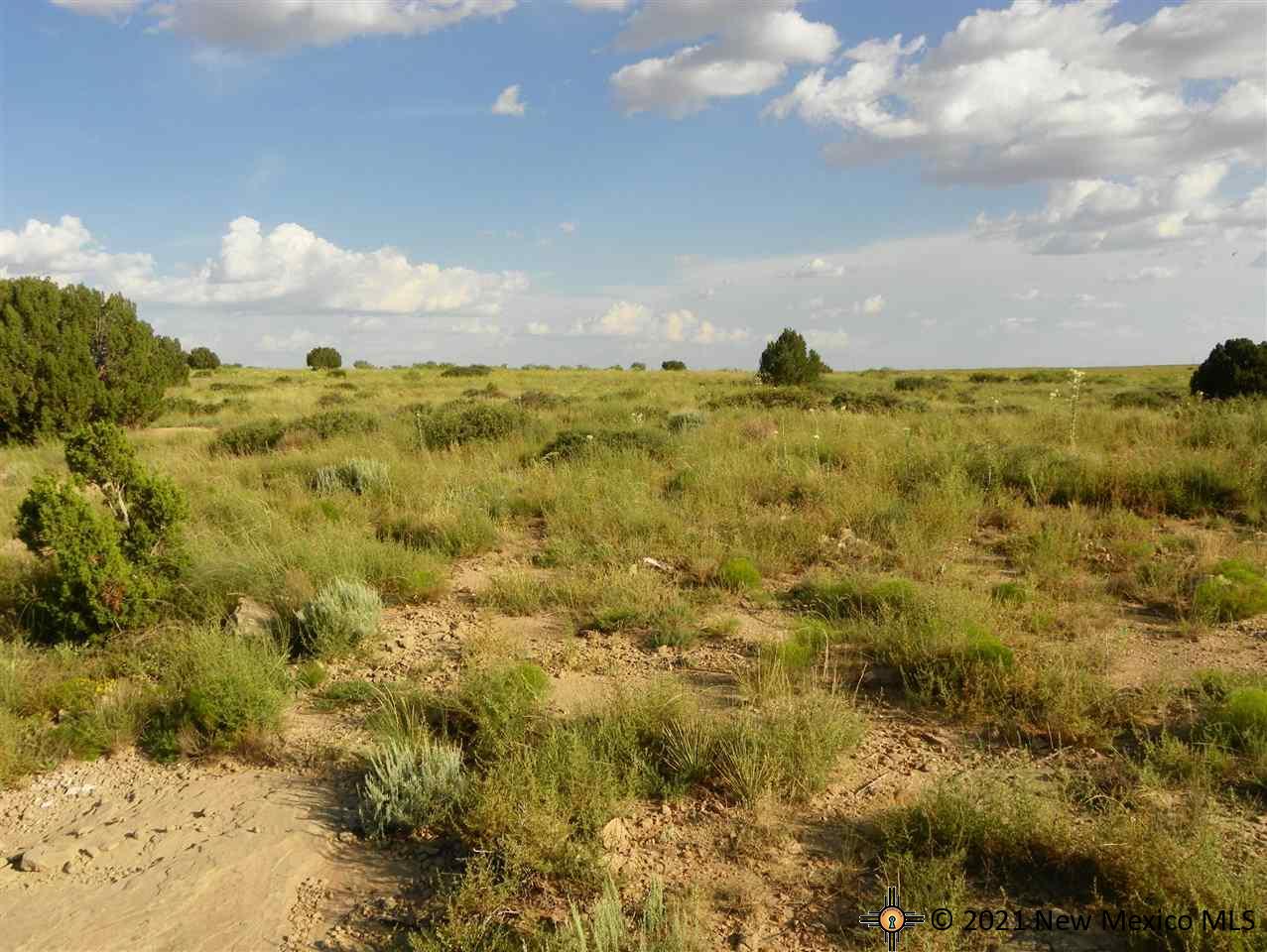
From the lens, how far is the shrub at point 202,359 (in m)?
39.6

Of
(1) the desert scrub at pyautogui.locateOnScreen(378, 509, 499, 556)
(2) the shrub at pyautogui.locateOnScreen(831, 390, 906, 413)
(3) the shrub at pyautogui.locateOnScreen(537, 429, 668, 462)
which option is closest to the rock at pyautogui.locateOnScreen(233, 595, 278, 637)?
(1) the desert scrub at pyautogui.locateOnScreen(378, 509, 499, 556)

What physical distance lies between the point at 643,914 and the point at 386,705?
1927 mm

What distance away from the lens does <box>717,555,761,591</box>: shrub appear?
5.69m

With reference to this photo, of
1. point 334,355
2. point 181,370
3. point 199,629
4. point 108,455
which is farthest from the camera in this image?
point 334,355

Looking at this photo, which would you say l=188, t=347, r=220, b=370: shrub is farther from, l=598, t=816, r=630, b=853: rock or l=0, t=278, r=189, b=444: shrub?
l=598, t=816, r=630, b=853: rock

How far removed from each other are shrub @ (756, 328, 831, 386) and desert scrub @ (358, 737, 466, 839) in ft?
66.1

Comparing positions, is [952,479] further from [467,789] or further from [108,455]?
[108,455]

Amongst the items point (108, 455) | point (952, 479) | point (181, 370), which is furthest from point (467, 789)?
point (181, 370)

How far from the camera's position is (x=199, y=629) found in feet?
15.4

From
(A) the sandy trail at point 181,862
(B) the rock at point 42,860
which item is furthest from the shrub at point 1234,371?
(B) the rock at point 42,860

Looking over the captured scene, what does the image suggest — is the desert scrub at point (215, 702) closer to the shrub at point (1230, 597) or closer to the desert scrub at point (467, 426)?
the shrub at point (1230, 597)

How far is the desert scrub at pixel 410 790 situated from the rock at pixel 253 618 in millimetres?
1862

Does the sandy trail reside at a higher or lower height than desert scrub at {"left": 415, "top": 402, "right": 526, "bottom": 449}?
lower

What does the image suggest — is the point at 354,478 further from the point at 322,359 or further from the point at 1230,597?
the point at 322,359
